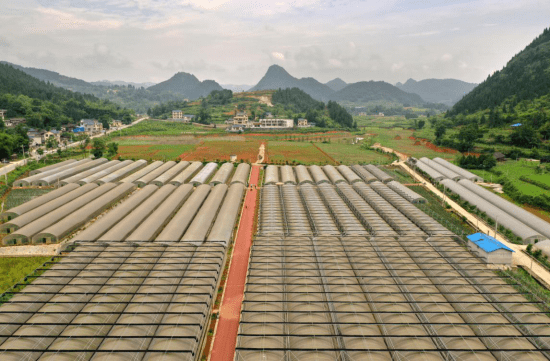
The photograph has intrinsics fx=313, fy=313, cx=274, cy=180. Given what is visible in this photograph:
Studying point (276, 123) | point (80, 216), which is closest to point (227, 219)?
point (80, 216)

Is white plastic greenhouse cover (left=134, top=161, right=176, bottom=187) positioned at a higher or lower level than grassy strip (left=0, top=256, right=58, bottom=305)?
higher

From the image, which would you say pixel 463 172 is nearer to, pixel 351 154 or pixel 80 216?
pixel 351 154

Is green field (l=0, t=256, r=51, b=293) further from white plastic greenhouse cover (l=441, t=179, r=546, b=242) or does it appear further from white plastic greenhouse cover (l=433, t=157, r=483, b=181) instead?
white plastic greenhouse cover (l=433, t=157, r=483, b=181)

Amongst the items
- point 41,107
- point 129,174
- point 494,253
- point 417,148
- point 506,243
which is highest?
point 41,107

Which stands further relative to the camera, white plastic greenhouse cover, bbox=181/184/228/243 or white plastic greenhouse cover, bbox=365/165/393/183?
white plastic greenhouse cover, bbox=365/165/393/183

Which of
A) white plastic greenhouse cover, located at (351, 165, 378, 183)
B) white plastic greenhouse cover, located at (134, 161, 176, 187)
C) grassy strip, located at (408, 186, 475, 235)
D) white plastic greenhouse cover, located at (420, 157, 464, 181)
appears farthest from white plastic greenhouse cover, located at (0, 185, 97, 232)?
white plastic greenhouse cover, located at (420, 157, 464, 181)

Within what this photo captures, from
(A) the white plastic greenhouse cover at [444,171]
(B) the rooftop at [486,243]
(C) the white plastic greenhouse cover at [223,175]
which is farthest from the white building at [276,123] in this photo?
(B) the rooftop at [486,243]

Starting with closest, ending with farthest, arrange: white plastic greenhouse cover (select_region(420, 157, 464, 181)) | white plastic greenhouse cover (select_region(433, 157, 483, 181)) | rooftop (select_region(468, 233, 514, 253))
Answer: rooftop (select_region(468, 233, 514, 253)), white plastic greenhouse cover (select_region(433, 157, 483, 181)), white plastic greenhouse cover (select_region(420, 157, 464, 181))

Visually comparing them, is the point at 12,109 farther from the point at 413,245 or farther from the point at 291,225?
the point at 413,245
